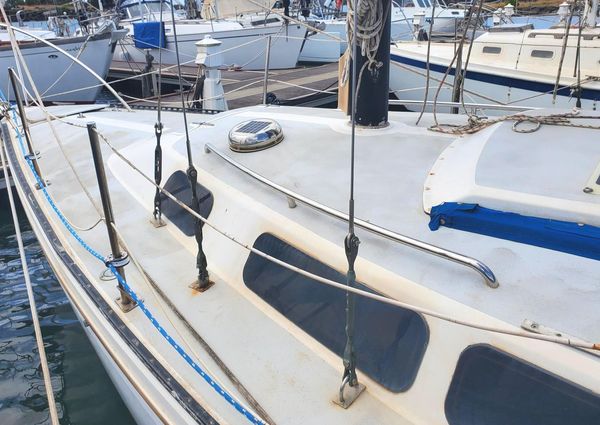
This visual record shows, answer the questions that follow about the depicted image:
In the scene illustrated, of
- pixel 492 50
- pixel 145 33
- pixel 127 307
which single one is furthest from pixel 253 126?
pixel 145 33

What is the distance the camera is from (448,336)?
2.14 metres

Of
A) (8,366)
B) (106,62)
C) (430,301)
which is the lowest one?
(8,366)

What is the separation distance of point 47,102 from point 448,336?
13.5m

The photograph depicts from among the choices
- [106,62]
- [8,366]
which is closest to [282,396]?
[8,366]

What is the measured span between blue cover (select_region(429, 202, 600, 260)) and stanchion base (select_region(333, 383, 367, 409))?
895 mm

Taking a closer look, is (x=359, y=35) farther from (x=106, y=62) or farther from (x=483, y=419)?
(x=106, y=62)

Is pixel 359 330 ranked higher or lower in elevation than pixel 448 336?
lower

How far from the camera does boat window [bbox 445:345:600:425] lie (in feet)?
5.79

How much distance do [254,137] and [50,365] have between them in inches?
117

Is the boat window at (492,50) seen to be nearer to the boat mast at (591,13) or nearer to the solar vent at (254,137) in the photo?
the boat mast at (591,13)

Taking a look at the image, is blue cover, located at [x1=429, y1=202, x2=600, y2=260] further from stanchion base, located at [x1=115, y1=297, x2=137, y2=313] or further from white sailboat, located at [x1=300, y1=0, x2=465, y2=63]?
white sailboat, located at [x1=300, y1=0, x2=465, y2=63]

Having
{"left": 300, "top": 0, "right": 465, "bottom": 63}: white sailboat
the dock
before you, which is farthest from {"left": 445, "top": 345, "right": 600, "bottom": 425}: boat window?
{"left": 300, "top": 0, "right": 465, "bottom": 63}: white sailboat

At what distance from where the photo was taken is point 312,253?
2729 mm

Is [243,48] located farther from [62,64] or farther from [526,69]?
[526,69]
